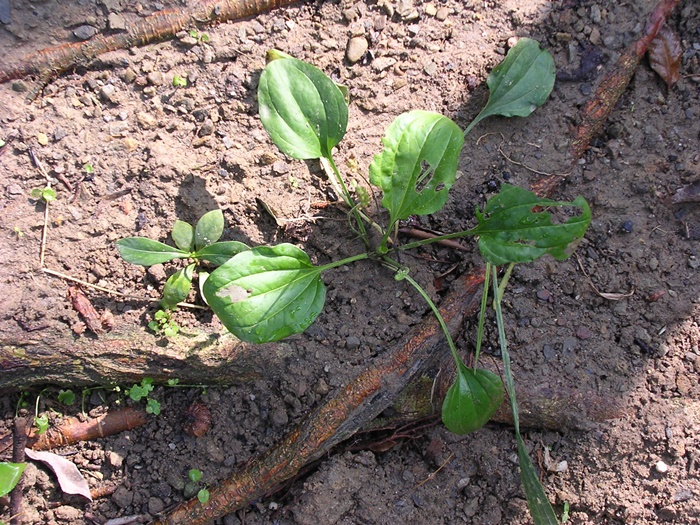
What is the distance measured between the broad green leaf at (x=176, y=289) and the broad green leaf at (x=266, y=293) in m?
0.24

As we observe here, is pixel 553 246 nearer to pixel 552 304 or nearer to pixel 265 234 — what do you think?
pixel 552 304

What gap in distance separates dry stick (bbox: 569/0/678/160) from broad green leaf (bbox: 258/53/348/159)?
1.02 metres

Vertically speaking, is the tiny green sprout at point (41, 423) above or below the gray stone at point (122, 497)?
above

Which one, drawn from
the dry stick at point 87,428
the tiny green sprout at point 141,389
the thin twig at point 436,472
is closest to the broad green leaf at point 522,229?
the thin twig at point 436,472

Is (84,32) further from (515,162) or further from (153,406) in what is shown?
(515,162)

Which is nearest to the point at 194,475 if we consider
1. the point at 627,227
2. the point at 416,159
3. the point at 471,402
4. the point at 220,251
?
the point at 220,251

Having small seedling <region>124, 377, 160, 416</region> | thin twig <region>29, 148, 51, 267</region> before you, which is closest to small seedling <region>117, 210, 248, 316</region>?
small seedling <region>124, 377, 160, 416</region>

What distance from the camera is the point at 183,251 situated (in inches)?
81.7

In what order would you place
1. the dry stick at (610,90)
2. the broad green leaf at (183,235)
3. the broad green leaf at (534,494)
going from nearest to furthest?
the broad green leaf at (534,494) < the broad green leaf at (183,235) < the dry stick at (610,90)

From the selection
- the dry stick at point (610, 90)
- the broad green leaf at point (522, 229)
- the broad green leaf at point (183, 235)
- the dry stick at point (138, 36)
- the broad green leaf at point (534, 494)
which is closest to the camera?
the broad green leaf at point (522, 229)

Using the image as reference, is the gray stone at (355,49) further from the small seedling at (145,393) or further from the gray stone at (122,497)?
the gray stone at (122,497)

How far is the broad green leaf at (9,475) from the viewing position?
5.90 ft

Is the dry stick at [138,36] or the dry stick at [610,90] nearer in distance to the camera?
the dry stick at [138,36]

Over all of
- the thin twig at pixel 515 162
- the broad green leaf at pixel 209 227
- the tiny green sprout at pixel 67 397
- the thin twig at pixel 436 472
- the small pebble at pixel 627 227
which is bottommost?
the thin twig at pixel 436 472
